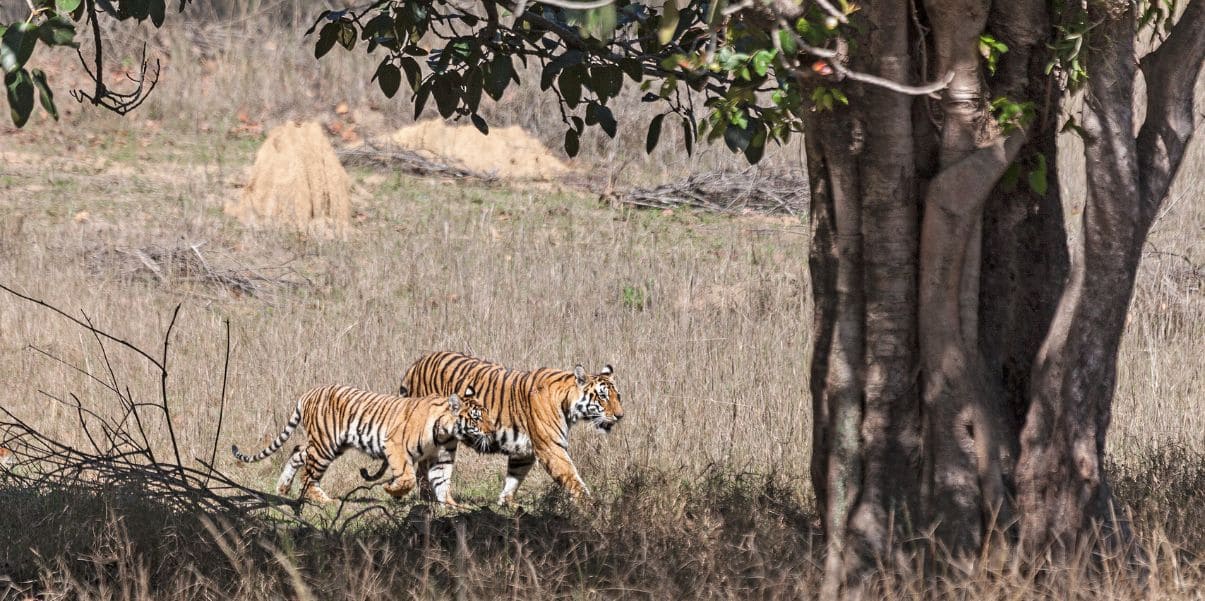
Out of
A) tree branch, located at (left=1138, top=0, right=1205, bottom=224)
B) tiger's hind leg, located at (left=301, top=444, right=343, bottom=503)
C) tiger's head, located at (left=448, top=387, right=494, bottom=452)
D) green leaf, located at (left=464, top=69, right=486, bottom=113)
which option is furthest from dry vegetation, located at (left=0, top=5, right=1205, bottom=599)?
green leaf, located at (left=464, top=69, right=486, bottom=113)

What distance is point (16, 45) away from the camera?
2812 mm

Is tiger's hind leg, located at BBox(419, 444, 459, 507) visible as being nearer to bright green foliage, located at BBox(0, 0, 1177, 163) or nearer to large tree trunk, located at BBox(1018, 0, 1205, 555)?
bright green foliage, located at BBox(0, 0, 1177, 163)

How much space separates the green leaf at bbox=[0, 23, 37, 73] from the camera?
282 cm

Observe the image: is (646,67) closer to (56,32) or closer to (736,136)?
(736,136)

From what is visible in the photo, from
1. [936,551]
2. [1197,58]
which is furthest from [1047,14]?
[936,551]

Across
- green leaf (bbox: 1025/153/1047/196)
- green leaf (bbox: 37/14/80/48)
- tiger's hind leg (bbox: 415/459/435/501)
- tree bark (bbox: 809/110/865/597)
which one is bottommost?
tiger's hind leg (bbox: 415/459/435/501)

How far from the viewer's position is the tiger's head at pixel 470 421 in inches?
249

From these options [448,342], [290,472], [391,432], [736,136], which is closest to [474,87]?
[736,136]

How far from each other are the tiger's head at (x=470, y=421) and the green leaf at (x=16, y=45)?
3.63 meters

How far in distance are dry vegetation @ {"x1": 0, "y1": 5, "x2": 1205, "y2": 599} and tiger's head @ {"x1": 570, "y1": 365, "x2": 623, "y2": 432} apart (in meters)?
0.22

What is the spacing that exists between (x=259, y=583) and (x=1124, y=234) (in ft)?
8.99

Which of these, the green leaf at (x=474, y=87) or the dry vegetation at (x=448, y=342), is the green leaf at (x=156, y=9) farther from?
the dry vegetation at (x=448, y=342)

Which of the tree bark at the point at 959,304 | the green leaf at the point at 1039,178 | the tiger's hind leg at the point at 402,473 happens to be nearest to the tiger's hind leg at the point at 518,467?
the tiger's hind leg at the point at 402,473

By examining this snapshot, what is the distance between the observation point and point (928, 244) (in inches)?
149
